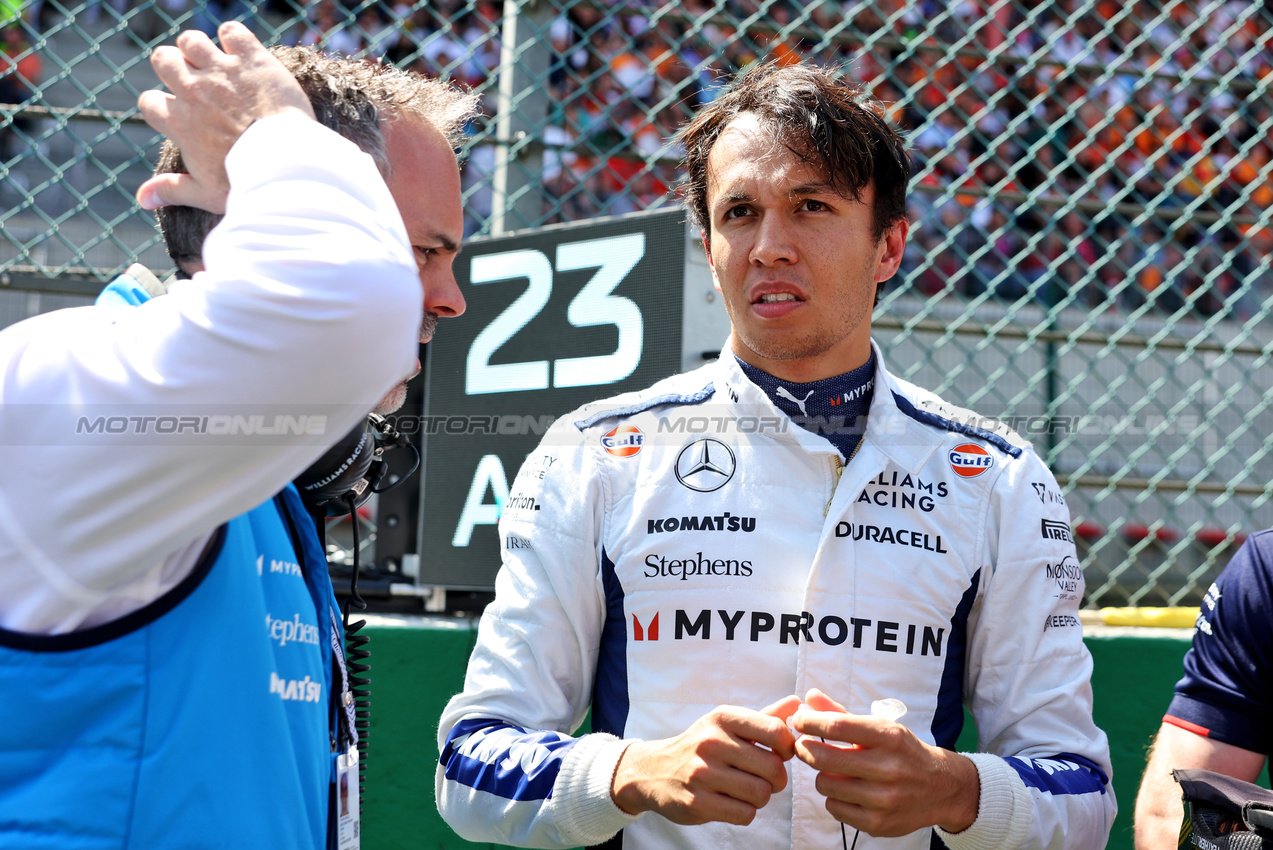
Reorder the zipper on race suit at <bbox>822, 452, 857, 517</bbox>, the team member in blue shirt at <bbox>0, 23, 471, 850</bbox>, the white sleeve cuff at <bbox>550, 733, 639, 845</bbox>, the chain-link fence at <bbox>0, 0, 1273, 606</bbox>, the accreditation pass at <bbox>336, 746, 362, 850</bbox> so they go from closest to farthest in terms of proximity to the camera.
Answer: the team member in blue shirt at <bbox>0, 23, 471, 850</bbox> < the accreditation pass at <bbox>336, 746, 362, 850</bbox> < the white sleeve cuff at <bbox>550, 733, 639, 845</bbox> < the zipper on race suit at <bbox>822, 452, 857, 517</bbox> < the chain-link fence at <bbox>0, 0, 1273, 606</bbox>

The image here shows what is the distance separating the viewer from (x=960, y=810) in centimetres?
150

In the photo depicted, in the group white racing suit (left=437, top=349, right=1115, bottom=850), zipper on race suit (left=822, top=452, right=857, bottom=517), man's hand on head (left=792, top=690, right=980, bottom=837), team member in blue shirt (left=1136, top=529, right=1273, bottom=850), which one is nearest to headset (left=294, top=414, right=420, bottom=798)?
Result: white racing suit (left=437, top=349, right=1115, bottom=850)

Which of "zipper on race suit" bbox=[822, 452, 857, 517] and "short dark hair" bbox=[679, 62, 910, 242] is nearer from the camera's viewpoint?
"zipper on race suit" bbox=[822, 452, 857, 517]

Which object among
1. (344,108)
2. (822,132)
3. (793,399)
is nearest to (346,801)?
(344,108)

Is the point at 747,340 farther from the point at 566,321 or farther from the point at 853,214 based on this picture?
the point at 566,321

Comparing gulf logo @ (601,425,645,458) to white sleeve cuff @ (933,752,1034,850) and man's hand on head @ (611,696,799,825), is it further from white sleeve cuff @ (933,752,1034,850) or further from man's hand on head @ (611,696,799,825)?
white sleeve cuff @ (933,752,1034,850)

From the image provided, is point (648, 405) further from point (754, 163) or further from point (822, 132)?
point (822, 132)

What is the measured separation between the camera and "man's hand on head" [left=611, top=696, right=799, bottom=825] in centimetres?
138

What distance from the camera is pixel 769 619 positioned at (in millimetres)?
1651

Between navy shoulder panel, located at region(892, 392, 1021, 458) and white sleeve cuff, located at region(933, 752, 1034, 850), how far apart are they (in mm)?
549

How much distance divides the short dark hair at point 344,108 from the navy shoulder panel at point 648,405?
630 mm

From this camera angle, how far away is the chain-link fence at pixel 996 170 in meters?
2.95

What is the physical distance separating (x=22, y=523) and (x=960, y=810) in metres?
1.24

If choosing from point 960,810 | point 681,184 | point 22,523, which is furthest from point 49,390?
point 681,184
